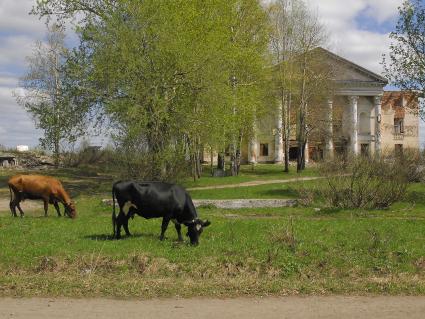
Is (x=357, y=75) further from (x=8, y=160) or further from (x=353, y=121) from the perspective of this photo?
(x=8, y=160)

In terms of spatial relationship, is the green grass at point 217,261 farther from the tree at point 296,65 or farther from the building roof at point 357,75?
the building roof at point 357,75

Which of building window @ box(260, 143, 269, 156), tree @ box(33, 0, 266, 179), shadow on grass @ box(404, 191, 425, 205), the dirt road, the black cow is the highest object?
tree @ box(33, 0, 266, 179)

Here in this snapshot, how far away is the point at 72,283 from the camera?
9.36 meters

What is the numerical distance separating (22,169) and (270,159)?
37.6 metres

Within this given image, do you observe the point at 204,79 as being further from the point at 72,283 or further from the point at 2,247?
the point at 72,283

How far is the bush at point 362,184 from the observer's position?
2067 centimetres

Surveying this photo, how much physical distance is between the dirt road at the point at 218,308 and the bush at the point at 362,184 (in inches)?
475

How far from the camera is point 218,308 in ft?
26.9

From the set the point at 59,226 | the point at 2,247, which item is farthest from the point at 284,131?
the point at 2,247

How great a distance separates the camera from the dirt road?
307 inches

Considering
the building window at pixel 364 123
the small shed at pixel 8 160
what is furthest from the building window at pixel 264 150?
the small shed at pixel 8 160

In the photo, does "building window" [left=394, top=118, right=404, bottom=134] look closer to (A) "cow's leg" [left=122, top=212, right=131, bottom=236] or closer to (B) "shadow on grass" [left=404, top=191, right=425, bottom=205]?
(B) "shadow on grass" [left=404, top=191, right=425, bottom=205]

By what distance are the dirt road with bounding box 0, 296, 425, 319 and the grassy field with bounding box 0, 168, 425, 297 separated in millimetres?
409


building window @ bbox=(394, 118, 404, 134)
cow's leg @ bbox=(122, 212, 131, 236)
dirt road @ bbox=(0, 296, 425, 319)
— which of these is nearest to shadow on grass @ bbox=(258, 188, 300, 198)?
cow's leg @ bbox=(122, 212, 131, 236)
